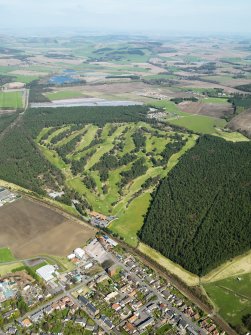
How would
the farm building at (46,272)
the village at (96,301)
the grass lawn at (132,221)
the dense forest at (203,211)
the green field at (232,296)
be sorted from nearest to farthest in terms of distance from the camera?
1. the village at (96,301)
2. the green field at (232,296)
3. the farm building at (46,272)
4. the dense forest at (203,211)
5. the grass lawn at (132,221)

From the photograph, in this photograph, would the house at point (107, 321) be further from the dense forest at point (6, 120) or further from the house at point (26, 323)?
the dense forest at point (6, 120)

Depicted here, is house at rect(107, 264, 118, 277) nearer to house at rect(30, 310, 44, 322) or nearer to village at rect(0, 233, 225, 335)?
village at rect(0, 233, 225, 335)

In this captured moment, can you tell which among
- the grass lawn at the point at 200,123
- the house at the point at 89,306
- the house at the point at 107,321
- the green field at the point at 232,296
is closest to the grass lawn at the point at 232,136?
the grass lawn at the point at 200,123

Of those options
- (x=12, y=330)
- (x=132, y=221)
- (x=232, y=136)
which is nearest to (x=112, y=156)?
(x=132, y=221)

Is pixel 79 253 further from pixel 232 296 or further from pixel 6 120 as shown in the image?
pixel 6 120

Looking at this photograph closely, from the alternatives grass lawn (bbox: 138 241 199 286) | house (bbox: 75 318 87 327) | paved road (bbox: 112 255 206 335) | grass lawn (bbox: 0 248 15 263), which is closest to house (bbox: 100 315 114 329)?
house (bbox: 75 318 87 327)

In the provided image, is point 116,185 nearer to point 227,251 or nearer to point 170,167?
point 170,167

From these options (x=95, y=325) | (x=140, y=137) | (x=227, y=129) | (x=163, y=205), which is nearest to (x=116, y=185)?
(x=163, y=205)
